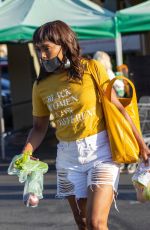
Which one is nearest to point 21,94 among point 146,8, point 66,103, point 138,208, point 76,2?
point 76,2

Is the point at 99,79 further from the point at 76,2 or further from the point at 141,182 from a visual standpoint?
the point at 76,2

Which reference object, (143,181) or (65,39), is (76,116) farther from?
(143,181)

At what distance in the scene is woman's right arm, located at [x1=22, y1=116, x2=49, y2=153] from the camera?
4.41m

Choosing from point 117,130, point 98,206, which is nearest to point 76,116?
point 117,130

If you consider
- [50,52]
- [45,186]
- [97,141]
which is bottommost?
[45,186]

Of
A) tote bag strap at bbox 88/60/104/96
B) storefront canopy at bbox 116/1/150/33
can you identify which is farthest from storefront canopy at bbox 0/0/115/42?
tote bag strap at bbox 88/60/104/96

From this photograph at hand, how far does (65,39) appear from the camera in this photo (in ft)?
13.4

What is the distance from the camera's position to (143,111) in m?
9.30

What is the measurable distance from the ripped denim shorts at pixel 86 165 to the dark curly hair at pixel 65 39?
1.45 feet

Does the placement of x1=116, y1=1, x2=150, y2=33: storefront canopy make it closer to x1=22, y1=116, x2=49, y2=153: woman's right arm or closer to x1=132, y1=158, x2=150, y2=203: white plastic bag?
x1=22, y1=116, x2=49, y2=153: woman's right arm

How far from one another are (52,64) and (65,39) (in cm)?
18

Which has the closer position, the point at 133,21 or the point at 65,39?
the point at 65,39

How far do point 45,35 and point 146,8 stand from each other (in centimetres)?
592

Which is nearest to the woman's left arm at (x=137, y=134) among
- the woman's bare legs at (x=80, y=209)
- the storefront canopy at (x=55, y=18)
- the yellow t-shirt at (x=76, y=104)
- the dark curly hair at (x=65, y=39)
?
the yellow t-shirt at (x=76, y=104)
